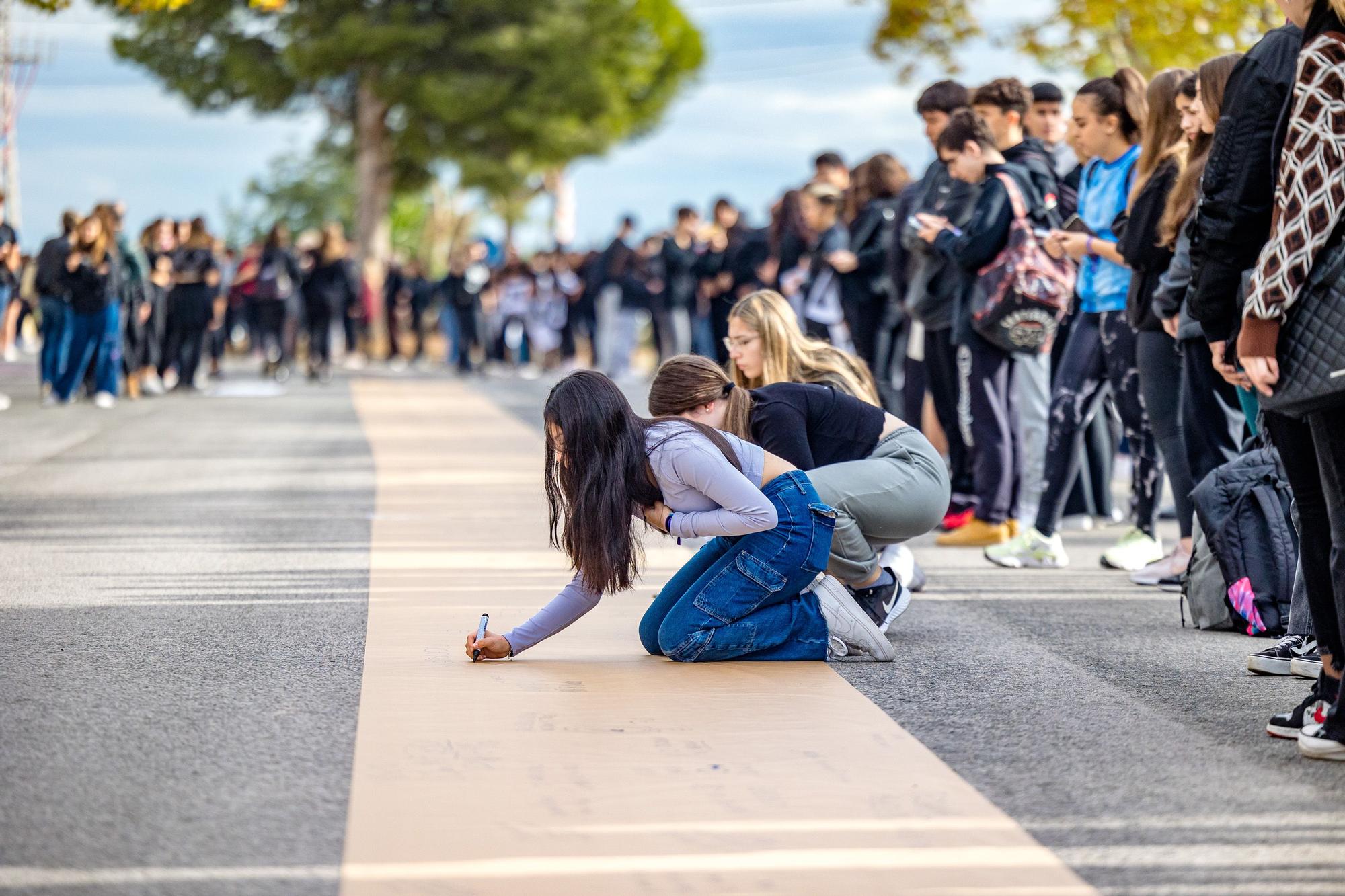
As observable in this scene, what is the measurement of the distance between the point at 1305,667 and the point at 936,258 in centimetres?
403

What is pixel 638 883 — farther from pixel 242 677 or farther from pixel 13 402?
pixel 13 402

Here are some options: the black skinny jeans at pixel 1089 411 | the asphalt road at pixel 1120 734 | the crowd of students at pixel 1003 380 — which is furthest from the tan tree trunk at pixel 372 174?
the asphalt road at pixel 1120 734

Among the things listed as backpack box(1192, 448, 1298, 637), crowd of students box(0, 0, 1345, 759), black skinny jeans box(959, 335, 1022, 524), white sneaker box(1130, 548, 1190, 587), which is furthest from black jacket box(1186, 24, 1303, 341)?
black skinny jeans box(959, 335, 1022, 524)

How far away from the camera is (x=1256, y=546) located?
19.5 ft

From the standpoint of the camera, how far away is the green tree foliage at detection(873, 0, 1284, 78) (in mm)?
17641

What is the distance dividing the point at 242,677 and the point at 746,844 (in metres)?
2.15

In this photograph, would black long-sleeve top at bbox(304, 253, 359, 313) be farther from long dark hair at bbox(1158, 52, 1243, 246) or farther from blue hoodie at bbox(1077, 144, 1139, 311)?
long dark hair at bbox(1158, 52, 1243, 246)

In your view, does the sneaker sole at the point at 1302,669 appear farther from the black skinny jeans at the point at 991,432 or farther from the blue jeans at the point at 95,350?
the blue jeans at the point at 95,350

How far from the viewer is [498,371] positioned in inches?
1099

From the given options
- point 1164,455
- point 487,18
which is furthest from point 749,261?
point 487,18

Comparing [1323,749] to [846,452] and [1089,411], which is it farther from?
[1089,411]

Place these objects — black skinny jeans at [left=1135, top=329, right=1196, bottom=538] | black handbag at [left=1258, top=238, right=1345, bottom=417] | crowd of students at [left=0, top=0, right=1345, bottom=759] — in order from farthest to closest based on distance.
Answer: black skinny jeans at [left=1135, top=329, right=1196, bottom=538]
crowd of students at [left=0, top=0, right=1345, bottom=759]
black handbag at [left=1258, top=238, right=1345, bottom=417]

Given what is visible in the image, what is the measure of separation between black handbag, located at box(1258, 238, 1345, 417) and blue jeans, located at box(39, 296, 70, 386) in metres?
14.9

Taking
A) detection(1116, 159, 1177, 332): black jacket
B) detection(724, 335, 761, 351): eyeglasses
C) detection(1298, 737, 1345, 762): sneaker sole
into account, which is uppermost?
detection(1116, 159, 1177, 332): black jacket
